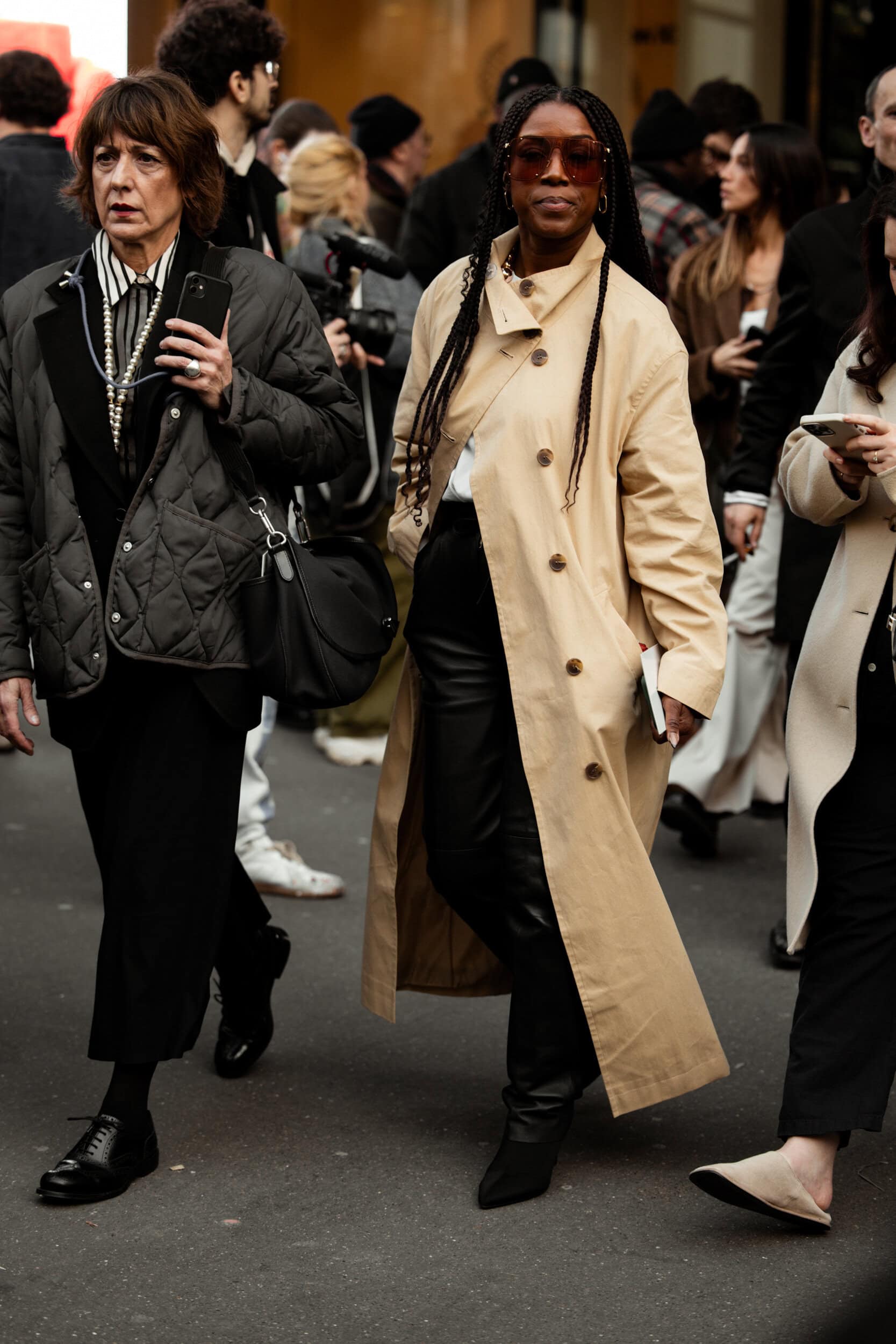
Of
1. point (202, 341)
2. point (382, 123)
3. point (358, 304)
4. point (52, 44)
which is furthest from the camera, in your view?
point (52, 44)

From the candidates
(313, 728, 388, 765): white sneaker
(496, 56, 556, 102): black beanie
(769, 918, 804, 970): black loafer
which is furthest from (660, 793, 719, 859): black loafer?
(496, 56, 556, 102): black beanie

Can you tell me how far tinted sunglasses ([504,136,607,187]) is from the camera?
383cm

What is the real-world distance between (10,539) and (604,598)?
122 cm

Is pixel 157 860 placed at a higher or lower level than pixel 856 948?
higher

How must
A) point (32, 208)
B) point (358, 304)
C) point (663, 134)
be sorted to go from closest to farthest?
1. point (358, 304)
2. point (32, 208)
3. point (663, 134)

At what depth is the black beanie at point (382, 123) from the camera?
Result: 909cm

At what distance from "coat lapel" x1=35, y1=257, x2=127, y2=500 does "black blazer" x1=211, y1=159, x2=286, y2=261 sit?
3.72 ft

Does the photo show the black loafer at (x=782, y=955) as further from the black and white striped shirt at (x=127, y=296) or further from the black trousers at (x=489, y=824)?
the black and white striped shirt at (x=127, y=296)

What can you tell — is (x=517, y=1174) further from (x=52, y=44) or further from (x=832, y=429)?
(x=52, y=44)

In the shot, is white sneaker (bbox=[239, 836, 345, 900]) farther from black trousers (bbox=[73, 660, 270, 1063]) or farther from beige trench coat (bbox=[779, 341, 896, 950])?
beige trench coat (bbox=[779, 341, 896, 950])

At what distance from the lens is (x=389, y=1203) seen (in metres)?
3.87

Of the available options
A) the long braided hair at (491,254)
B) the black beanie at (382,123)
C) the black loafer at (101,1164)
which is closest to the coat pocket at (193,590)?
the long braided hair at (491,254)

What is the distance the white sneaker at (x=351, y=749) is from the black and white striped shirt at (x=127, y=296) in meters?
4.08

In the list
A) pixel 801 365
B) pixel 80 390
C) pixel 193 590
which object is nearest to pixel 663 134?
pixel 801 365
